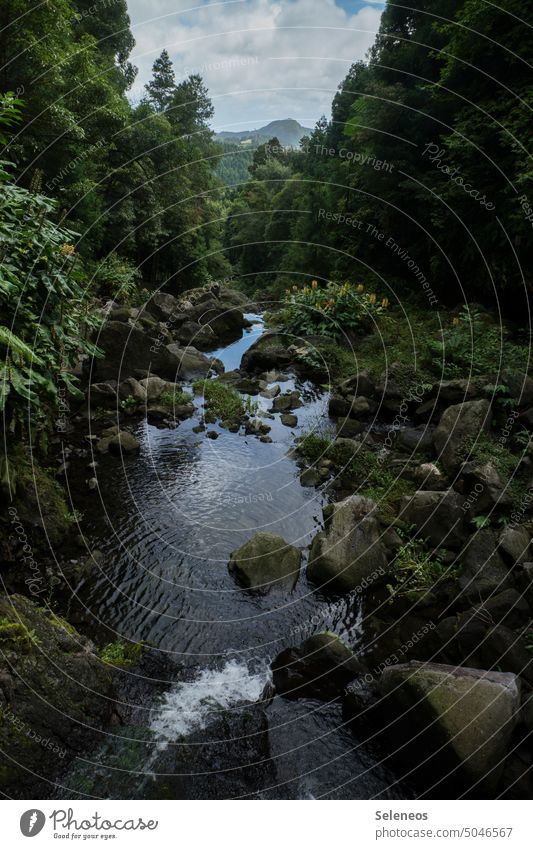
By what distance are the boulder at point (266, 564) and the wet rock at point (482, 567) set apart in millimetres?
2662

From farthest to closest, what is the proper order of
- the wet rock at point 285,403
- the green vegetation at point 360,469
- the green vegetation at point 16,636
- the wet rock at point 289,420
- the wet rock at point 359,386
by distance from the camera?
the wet rock at point 285,403
the wet rock at point 359,386
the wet rock at point 289,420
the green vegetation at point 360,469
the green vegetation at point 16,636

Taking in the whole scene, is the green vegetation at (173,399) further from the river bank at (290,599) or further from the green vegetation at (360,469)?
the green vegetation at (360,469)

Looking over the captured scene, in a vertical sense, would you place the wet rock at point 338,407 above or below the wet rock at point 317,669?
above

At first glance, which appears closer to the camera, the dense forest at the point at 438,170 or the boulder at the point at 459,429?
the boulder at the point at 459,429

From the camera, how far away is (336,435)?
12141 millimetres

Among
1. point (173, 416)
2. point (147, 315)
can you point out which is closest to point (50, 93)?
point (147, 315)

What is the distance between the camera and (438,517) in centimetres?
772

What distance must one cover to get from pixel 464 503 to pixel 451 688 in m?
3.82

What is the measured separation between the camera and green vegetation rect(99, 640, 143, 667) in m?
5.27

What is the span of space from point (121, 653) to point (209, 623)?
128 centimetres

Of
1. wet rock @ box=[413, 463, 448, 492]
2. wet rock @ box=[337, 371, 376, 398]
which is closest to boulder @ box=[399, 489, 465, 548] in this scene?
wet rock @ box=[413, 463, 448, 492]

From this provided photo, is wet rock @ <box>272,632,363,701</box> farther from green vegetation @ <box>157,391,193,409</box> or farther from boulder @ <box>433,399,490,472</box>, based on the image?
green vegetation @ <box>157,391,193,409</box>

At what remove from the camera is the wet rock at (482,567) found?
6379 millimetres

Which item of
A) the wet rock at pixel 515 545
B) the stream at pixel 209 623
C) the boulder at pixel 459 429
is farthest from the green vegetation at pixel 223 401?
the wet rock at pixel 515 545
